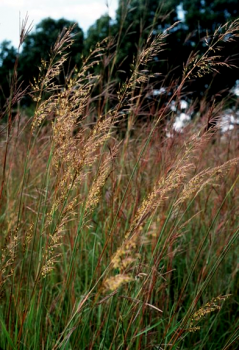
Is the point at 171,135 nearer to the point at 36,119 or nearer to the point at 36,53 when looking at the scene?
the point at 36,119

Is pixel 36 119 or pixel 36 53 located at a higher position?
pixel 36 53

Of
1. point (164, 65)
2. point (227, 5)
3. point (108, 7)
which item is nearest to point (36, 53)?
point (164, 65)

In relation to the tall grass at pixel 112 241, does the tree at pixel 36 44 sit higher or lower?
higher

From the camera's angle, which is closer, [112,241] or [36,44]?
[112,241]

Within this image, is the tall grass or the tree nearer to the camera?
the tall grass

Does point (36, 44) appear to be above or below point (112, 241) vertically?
above

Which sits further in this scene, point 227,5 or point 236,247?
point 227,5

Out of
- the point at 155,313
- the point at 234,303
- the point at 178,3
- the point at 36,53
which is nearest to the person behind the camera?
the point at 155,313

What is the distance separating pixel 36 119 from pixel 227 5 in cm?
2305

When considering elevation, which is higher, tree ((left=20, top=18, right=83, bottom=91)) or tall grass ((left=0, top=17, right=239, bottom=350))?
tree ((left=20, top=18, right=83, bottom=91))

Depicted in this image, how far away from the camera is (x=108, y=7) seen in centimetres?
276

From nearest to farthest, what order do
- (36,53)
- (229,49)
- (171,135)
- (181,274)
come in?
(171,135) → (181,274) → (229,49) → (36,53)

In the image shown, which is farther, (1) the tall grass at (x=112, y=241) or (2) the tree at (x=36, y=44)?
(2) the tree at (x=36, y=44)

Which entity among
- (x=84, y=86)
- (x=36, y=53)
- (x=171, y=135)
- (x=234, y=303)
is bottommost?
(x=234, y=303)
